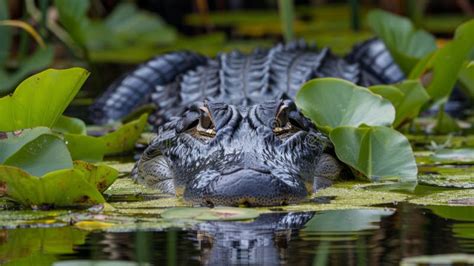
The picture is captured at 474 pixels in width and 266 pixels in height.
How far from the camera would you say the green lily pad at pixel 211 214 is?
3498mm

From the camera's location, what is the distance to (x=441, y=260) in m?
2.82

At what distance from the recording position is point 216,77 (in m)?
6.20

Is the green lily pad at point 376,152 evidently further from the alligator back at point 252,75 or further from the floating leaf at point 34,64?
the floating leaf at point 34,64

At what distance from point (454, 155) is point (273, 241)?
6.63 feet

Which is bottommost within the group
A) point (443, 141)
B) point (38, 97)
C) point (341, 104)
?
point (443, 141)

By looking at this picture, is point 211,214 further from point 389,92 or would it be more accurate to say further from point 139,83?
point 139,83

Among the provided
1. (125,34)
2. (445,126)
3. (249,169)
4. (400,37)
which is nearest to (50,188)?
(249,169)

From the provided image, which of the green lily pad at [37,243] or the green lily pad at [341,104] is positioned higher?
the green lily pad at [341,104]

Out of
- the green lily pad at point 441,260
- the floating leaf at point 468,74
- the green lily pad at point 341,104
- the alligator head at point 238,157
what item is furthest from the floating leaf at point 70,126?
the green lily pad at point 441,260

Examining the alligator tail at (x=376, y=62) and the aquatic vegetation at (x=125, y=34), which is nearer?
the alligator tail at (x=376, y=62)

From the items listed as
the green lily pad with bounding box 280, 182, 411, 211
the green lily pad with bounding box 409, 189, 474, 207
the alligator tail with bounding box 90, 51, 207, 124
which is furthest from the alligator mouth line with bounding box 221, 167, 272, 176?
the alligator tail with bounding box 90, 51, 207, 124

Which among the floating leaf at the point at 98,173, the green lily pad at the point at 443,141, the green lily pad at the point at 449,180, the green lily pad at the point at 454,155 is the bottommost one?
the green lily pad at the point at 443,141

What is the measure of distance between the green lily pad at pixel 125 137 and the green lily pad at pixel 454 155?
135 cm

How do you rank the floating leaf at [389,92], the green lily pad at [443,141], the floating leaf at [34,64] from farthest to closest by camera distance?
the floating leaf at [34,64]
the green lily pad at [443,141]
the floating leaf at [389,92]
